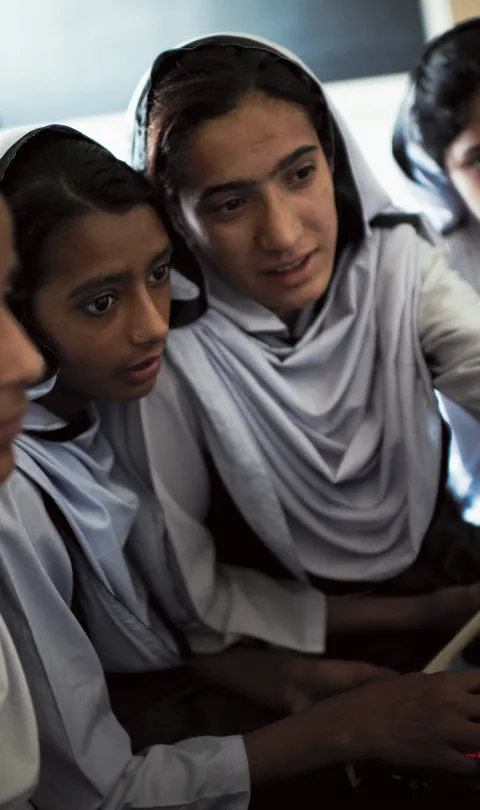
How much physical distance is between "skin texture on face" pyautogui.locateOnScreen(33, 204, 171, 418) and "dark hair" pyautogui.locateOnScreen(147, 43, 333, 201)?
0.06 metres

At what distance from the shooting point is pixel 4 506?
0.46 m

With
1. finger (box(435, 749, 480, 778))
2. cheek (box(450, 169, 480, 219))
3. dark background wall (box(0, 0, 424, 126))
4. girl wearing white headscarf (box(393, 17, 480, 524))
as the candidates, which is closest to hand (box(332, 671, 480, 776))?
finger (box(435, 749, 480, 778))

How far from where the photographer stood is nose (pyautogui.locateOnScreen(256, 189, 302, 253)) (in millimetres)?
524

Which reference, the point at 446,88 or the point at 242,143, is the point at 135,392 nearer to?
the point at 242,143

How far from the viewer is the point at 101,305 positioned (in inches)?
18.6

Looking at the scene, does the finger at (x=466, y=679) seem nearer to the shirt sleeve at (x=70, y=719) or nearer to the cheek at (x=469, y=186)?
the shirt sleeve at (x=70, y=719)

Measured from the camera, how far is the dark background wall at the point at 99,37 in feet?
1.88

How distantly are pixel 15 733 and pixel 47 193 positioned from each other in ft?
1.03

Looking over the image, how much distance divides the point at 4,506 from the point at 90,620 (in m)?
0.12

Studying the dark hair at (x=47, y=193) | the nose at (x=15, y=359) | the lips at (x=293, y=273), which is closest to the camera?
the nose at (x=15, y=359)

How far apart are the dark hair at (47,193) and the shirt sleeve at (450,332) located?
0.84ft

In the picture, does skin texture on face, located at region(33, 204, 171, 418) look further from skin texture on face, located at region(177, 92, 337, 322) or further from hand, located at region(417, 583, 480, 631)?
hand, located at region(417, 583, 480, 631)

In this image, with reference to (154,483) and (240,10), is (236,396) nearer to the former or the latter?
(154,483)

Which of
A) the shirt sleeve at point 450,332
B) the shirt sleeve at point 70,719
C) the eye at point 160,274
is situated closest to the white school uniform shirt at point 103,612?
the shirt sleeve at point 70,719
